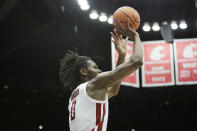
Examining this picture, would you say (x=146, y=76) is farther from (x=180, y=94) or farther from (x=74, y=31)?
(x=180, y=94)

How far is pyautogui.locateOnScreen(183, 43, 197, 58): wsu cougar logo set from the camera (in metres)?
8.63

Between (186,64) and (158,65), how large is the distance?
28.7 inches

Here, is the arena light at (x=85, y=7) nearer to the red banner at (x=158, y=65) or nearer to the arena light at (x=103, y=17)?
the arena light at (x=103, y=17)

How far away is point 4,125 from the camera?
12.6m

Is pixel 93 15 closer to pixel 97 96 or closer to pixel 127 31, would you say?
pixel 127 31

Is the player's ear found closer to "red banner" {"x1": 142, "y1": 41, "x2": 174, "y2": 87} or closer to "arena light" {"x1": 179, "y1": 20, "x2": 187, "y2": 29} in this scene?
"red banner" {"x1": 142, "y1": 41, "x2": 174, "y2": 87}

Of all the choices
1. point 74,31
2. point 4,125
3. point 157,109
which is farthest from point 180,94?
point 4,125

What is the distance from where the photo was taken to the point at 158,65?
8719mm

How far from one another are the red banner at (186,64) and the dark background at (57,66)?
1131mm

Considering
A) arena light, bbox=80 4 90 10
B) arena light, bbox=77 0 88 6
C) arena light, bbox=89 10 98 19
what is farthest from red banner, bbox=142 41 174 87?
arena light, bbox=77 0 88 6

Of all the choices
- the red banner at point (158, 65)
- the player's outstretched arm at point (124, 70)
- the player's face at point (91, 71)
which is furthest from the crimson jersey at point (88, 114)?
the red banner at point (158, 65)

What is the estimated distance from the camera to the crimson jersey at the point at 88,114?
2811 millimetres

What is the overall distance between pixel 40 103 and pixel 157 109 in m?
4.75

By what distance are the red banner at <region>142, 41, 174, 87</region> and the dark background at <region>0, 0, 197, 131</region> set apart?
3.37 ft
